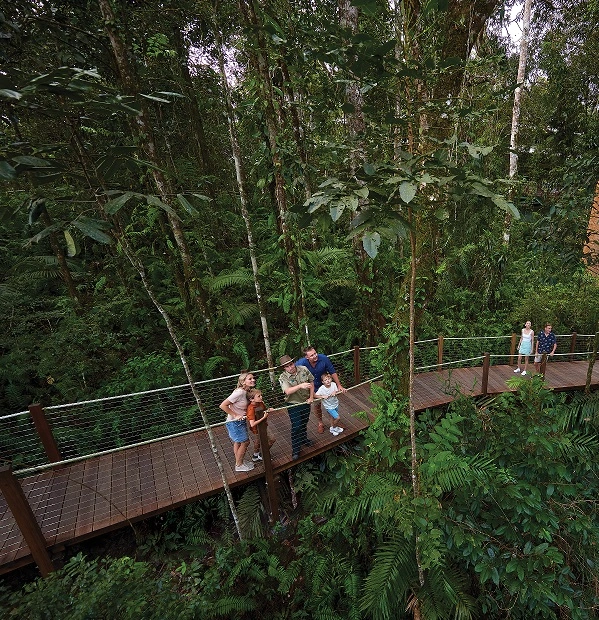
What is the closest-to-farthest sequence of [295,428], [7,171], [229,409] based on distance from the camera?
Result: [7,171] → [229,409] → [295,428]

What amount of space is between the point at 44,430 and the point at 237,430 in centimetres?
234

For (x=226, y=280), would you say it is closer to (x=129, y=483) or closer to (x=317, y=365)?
(x=317, y=365)

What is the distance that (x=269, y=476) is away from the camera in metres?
4.15

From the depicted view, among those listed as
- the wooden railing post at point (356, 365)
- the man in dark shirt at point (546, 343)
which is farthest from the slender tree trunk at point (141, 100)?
the man in dark shirt at point (546, 343)

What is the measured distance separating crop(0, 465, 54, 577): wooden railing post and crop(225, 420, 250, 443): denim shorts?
192cm

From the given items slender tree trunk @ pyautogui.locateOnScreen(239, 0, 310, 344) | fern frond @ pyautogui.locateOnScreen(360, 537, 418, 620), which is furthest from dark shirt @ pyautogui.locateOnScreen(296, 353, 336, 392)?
fern frond @ pyautogui.locateOnScreen(360, 537, 418, 620)

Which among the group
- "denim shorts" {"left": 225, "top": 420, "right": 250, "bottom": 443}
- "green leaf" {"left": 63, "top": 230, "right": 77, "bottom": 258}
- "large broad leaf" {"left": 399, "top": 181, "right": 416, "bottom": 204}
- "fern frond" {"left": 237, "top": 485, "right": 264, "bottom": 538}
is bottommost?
"fern frond" {"left": 237, "top": 485, "right": 264, "bottom": 538}

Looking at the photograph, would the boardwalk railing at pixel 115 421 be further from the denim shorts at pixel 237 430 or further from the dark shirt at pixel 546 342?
the dark shirt at pixel 546 342

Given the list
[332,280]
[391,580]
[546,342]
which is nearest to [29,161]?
[391,580]

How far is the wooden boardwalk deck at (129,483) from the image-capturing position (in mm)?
3459

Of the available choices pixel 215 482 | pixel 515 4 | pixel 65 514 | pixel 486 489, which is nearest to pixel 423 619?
pixel 486 489

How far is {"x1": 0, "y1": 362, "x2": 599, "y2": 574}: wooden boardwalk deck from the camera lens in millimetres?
3459

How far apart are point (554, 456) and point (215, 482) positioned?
12.6ft

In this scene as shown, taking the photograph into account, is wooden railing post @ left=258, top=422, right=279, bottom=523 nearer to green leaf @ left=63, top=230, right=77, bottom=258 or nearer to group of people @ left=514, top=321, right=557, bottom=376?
green leaf @ left=63, top=230, right=77, bottom=258
